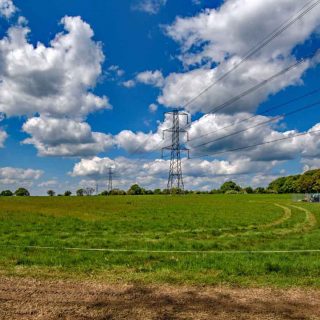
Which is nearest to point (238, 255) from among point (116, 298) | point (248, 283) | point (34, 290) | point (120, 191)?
point (248, 283)

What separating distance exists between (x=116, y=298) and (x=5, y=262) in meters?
6.64

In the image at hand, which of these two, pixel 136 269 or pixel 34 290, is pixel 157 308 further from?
pixel 136 269

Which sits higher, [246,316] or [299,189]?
[299,189]

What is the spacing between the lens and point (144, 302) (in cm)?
1025

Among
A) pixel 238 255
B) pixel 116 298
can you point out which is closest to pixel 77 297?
pixel 116 298

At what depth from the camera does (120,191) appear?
636ft

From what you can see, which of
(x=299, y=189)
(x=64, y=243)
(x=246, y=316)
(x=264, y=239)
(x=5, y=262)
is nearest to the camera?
(x=246, y=316)

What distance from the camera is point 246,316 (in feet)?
30.5

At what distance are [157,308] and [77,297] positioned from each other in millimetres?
2231

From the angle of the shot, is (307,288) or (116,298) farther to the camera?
(307,288)

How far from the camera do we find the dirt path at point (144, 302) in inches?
366

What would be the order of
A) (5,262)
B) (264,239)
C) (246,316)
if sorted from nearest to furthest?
(246,316) → (5,262) → (264,239)

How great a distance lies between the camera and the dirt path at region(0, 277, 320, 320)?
9297mm

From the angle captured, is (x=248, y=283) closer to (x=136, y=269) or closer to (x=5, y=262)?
(x=136, y=269)
